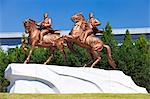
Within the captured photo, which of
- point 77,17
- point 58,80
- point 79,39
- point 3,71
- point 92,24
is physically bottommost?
→ point 3,71

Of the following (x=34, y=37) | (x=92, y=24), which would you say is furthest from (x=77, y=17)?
(x=34, y=37)

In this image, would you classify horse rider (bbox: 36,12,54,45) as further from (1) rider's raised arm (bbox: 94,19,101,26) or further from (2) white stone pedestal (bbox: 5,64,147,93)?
(1) rider's raised arm (bbox: 94,19,101,26)

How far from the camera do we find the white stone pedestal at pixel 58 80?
1419 cm

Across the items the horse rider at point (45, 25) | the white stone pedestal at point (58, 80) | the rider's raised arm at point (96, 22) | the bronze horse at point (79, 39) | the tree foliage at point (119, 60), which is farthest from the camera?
the tree foliage at point (119, 60)

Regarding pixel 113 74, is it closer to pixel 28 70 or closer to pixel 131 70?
pixel 28 70

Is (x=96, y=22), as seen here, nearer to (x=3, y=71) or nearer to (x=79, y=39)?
(x=79, y=39)

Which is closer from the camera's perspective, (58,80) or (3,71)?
(58,80)

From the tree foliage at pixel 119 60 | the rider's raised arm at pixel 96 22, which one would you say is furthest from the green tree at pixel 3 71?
the rider's raised arm at pixel 96 22

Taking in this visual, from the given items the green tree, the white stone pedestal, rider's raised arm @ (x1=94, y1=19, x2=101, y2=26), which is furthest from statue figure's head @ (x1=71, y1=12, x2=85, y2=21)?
the green tree

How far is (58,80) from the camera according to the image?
14.4 metres

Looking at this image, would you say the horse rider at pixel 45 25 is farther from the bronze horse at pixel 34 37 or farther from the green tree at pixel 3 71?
the green tree at pixel 3 71

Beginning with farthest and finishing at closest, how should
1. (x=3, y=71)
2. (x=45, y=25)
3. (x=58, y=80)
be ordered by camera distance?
1. (x=3, y=71)
2. (x=45, y=25)
3. (x=58, y=80)

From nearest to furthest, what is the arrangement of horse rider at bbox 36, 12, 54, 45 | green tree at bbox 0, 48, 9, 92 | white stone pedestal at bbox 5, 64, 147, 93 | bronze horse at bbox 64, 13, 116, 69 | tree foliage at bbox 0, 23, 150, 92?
white stone pedestal at bbox 5, 64, 147, 93, bronze horse at bbox 64, 13, 116, 69, horse rider at bbox 36, 12, 54, 45, tree foliage at bbox 0, 23, 150, 92, green tree at bbox 0, 48, 9, 92

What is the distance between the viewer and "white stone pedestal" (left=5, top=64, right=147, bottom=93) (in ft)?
46.5
